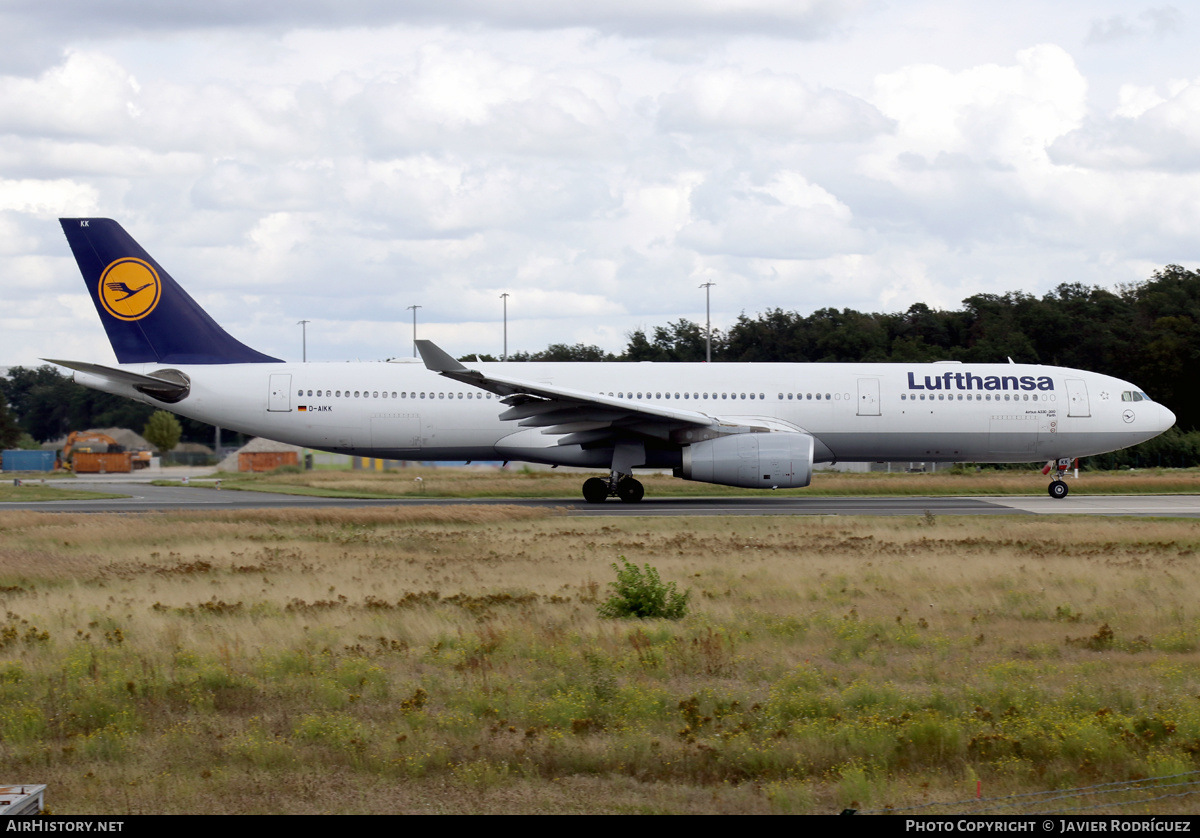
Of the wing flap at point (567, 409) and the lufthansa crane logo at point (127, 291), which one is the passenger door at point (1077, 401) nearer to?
the wing flap at point (567, 409)

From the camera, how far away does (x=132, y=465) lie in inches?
2554

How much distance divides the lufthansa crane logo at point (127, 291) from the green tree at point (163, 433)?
167 feet

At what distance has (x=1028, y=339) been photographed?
203 feet

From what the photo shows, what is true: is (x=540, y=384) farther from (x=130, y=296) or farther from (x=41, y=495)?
(x=41, y=495)

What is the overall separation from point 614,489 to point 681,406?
2.52m

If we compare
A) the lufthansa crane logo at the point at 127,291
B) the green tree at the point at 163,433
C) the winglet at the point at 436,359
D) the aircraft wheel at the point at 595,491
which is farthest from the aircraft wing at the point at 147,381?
the green tree at the point at 163,433

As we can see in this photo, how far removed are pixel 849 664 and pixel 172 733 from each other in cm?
521

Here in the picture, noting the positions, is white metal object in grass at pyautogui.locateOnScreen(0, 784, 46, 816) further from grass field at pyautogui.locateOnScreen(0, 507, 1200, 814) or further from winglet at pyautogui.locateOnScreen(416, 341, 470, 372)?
winglet at pyautogui.locateOnScreen(416, 341, 470, 372)

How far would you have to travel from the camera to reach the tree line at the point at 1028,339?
5434 cm

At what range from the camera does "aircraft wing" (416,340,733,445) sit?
910 inches

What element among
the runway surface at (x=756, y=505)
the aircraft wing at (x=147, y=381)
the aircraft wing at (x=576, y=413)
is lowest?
the runway surface at (x=756, y=505)

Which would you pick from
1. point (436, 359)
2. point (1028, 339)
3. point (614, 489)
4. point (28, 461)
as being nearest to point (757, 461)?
point (614, 489)

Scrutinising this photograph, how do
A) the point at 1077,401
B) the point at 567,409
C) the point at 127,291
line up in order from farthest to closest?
the point at 1077,401 < the point at 127,291 < the point at 567,409

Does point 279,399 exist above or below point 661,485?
above
